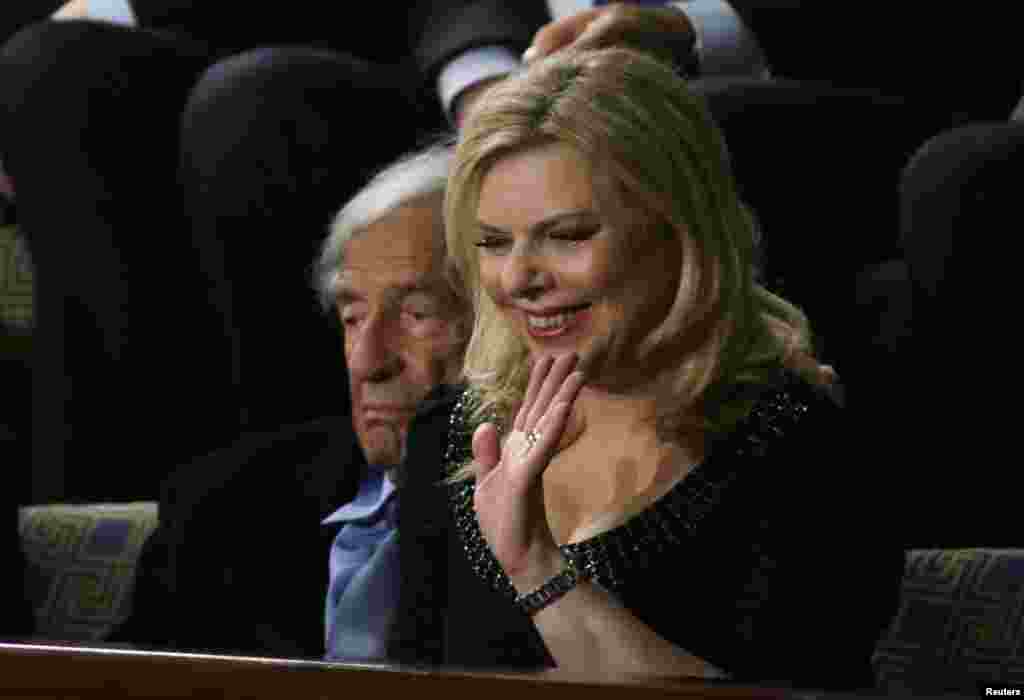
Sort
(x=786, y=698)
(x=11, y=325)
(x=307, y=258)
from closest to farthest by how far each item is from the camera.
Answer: (x=786, y=698)
(x=307, y=258)
(x=11, y=325)

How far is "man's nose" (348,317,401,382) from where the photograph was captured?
833 millimetres

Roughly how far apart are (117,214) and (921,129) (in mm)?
434

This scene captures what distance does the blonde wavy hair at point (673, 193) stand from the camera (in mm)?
704

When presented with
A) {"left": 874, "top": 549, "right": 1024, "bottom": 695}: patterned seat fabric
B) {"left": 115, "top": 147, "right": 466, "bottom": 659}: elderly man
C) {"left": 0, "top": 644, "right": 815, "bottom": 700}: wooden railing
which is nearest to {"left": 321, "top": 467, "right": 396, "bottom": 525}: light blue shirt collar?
{"left": 115, "top": 147, "right": 466, "bottom": 659}: elderly man

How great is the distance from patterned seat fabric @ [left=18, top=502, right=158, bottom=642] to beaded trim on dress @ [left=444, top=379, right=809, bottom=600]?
34 centimetres

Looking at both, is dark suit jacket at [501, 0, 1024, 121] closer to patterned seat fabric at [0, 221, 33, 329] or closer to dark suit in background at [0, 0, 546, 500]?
dark suit in background at [0, 0, 546, 500]

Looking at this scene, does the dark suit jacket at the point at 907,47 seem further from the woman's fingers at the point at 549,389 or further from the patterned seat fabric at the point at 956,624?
the woman's fingers at the point at 549,389

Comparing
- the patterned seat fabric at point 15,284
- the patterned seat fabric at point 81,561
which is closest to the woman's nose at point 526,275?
the patterned seat fabric at point 81,561

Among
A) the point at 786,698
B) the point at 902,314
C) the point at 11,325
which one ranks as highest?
the point at 786,698

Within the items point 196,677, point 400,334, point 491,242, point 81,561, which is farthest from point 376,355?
point 196,677

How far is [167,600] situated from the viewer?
889 millimetres

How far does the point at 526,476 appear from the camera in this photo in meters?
0.66

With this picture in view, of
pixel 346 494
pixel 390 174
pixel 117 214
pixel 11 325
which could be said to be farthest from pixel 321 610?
pixel 11 325

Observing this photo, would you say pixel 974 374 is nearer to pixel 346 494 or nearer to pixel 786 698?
pixel 346 494
